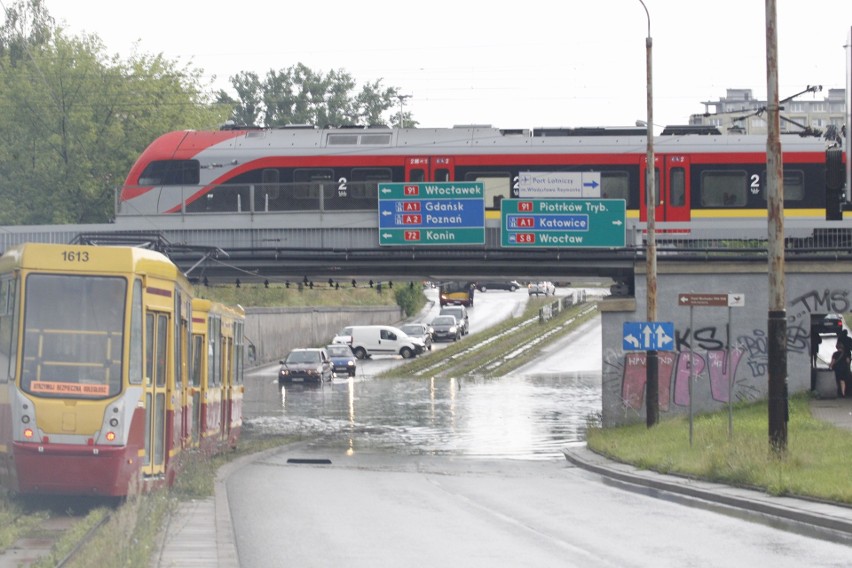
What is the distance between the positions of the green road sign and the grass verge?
5368 millimetres

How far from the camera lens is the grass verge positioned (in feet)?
Result: 61.3

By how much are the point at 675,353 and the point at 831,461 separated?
1326cm

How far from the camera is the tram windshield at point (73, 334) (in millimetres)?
15562

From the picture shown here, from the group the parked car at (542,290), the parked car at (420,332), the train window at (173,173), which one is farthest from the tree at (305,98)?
the train window at (173,173)

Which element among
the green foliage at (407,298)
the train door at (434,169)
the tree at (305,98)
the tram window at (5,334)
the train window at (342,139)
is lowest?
the tram window at (5,334)

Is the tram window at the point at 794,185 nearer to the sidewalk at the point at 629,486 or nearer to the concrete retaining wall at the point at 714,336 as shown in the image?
the concrete retaining wall at the point at 714,336

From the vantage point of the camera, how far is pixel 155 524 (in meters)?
13.2

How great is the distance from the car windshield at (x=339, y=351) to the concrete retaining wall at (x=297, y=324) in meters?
3.67

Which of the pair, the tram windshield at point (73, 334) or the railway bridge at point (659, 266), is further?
the railway bridge at point (659, 266)

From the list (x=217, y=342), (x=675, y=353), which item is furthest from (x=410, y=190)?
(x=217, y=342)

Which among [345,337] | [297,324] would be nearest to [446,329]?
[345,337]

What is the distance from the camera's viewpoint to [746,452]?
21000 millimetres

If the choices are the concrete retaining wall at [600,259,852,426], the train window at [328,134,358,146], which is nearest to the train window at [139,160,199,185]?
the train window at [328,134,358,146]

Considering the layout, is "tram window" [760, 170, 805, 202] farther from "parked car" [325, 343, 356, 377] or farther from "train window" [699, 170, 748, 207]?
"parked car" [325, 343, 356, 377]
